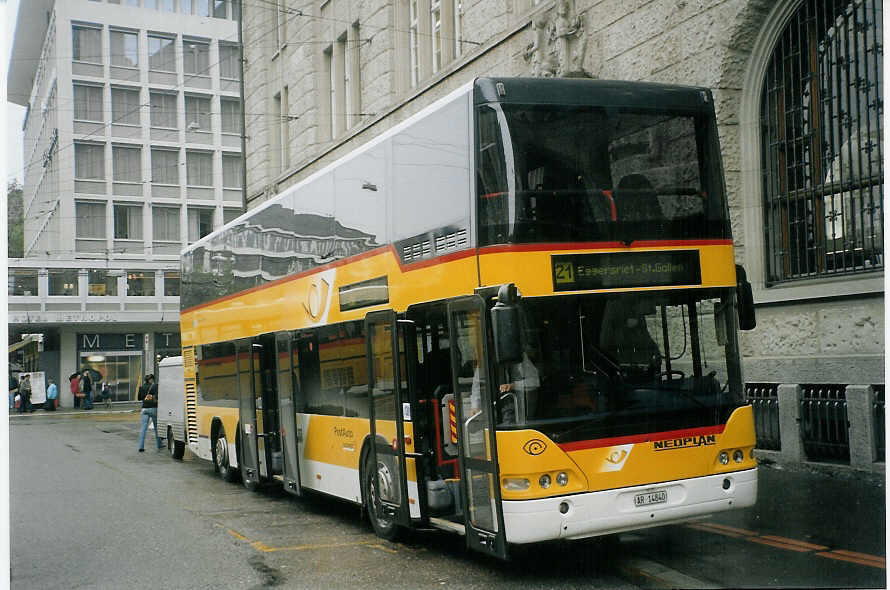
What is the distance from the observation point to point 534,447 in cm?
771

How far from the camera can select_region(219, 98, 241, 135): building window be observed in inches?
832

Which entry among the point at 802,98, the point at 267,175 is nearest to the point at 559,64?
the point at 802,98

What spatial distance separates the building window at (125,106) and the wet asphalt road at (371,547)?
390 centimetres

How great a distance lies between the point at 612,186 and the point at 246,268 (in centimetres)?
746

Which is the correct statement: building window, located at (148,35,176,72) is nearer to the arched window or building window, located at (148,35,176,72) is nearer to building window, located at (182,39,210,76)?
building window, located at (182,39,210,76)

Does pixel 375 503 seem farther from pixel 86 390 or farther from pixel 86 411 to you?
pixel 86 411

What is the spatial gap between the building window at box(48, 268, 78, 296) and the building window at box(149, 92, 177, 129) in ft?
8.69

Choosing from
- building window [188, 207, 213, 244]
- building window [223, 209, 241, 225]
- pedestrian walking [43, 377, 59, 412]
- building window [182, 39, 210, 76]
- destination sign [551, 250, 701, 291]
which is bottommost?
pedestrian walking [43, 377, 59, 412]

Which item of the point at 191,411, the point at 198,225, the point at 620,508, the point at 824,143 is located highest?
the point at 824,143

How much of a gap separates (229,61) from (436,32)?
12.7 feet

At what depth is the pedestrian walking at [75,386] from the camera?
47.4 ft

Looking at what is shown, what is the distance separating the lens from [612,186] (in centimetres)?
809

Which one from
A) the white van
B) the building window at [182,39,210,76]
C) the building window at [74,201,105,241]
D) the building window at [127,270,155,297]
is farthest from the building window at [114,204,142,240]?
the white van

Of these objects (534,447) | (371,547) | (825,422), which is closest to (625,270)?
(534,447)
